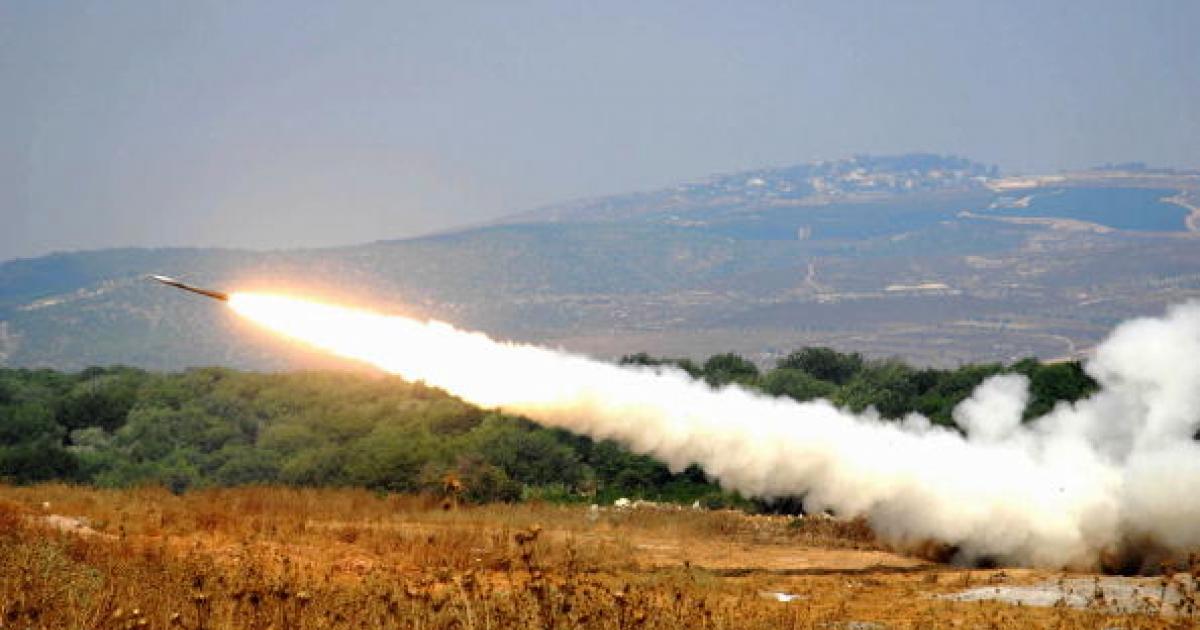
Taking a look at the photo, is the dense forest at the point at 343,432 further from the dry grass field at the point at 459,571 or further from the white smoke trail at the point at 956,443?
the white smoke trail at the point at 956,443

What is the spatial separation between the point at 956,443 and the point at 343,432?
58361mm

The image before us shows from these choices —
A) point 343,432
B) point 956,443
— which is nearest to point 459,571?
point 956,443

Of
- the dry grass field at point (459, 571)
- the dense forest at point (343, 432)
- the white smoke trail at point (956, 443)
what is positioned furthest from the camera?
the dense forest at point (343, 432)

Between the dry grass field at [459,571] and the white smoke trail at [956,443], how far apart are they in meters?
1.95

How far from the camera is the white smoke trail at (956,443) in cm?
3491

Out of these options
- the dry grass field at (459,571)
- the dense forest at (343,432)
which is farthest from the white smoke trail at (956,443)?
the dense forest at (343,432)

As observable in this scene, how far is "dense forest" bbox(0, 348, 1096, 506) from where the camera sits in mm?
69688

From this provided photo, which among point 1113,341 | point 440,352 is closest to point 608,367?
point 440,352

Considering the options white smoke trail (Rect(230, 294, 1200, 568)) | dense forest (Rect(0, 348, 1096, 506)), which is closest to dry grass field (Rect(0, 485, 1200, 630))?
white smoke trail (Rect(230, 294, 1200, 568))

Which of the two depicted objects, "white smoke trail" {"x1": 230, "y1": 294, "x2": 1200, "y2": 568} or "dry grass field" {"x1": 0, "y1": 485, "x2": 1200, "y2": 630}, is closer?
"dry grass field" {"x1": 0, "y1": 485, "x2": 1200, "y2": 630}

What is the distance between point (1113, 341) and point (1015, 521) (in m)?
5.61

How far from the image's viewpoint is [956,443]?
36.4 metres

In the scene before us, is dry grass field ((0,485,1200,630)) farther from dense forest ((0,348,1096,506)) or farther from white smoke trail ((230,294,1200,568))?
dense forest ((0,348,1096,506))

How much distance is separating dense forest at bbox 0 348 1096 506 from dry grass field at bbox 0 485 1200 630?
15.1 m
